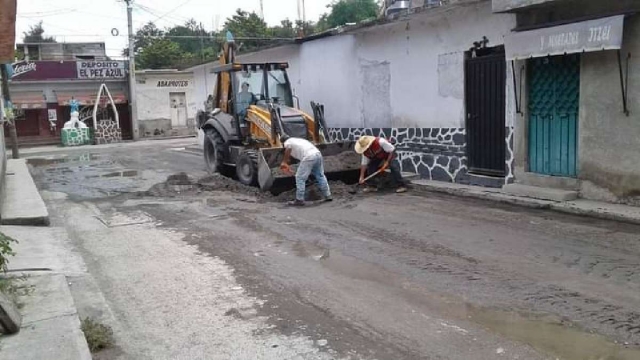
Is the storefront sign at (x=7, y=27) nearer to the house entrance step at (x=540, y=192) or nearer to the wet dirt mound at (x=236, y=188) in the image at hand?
the wet dirt mound at (x=236, y=188)

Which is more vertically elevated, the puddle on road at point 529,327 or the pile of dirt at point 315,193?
the pile of dirt at point 315,193

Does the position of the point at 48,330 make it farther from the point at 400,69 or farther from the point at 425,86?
the point at 400,69

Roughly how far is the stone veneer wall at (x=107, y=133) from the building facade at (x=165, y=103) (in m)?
2.94

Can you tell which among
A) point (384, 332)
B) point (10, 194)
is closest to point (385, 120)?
point (10, 194)

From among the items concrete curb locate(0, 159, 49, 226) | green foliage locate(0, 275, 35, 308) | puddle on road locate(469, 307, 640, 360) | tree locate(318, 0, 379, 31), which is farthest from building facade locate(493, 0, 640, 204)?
tree locate(318, 0, 379, 31)

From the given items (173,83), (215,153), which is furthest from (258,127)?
(173,83)

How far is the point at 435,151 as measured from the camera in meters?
13.4

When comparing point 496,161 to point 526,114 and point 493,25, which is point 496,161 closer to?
point 526,114

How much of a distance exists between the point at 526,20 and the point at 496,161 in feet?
8.93

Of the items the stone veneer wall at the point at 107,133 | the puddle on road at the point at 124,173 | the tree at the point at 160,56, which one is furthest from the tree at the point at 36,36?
the puddle on road at the point at 124,173

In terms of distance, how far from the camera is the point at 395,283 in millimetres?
6156

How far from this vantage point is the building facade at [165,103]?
40.3 metres

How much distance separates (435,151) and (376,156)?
2.00 m

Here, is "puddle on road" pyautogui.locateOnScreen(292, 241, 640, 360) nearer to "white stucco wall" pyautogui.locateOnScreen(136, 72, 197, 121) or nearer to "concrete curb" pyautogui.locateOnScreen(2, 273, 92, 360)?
"concrete curb" pyautogui.locateOnScreen(2, 273, 92, 360)
